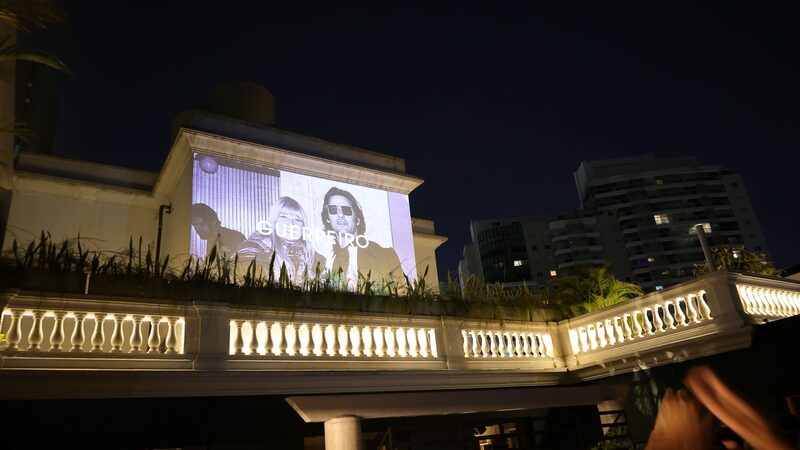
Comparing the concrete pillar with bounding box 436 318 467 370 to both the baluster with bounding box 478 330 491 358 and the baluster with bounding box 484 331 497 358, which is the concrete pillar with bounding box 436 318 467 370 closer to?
the baluster with bounding box 478 330 491 358

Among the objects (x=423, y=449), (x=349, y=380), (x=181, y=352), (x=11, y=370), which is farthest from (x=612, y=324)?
(x=11, y=370)

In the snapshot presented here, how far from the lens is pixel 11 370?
5094 mm

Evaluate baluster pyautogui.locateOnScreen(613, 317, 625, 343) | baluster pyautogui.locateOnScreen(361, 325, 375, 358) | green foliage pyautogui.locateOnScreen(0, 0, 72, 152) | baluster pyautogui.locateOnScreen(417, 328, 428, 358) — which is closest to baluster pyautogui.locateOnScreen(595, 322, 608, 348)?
baluster pyautogui.locateOnScreen(613, 317, 625, 343)

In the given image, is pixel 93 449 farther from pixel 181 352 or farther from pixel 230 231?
pixel 230 231

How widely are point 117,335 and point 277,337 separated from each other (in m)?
1.69

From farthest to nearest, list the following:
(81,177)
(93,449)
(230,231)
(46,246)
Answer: (81,177), (230,231), (46,246), (93,449)

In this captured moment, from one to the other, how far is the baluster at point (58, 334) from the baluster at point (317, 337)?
2.60 metres

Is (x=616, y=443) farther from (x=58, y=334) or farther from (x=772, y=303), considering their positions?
(x=58, y=334)

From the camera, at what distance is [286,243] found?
1373cm

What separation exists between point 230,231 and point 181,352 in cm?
742

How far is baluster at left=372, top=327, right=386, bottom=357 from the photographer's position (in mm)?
7168

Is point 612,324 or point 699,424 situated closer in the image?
point 699,424

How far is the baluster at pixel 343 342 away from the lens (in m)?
6.94

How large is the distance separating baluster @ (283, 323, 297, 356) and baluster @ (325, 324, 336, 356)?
40cm
